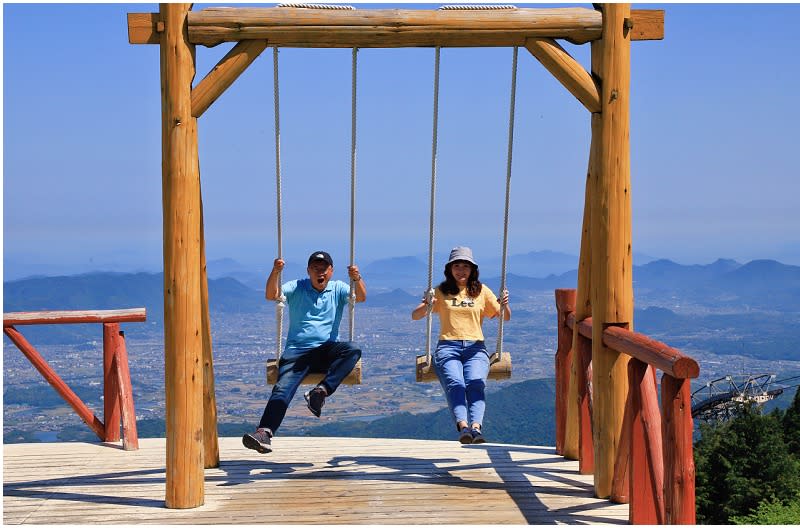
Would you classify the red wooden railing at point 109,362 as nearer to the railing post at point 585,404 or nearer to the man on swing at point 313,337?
the man on swing at point 313,337

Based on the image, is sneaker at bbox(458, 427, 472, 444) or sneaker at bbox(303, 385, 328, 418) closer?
sneaker at bbox(458, 427, 472, 444)

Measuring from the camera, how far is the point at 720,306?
136m

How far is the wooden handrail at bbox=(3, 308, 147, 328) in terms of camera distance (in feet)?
24.7

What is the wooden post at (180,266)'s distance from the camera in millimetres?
5473

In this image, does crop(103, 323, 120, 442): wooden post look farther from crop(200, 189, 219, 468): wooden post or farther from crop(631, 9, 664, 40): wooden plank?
crop(631, 9, 664, 40): wooden plank

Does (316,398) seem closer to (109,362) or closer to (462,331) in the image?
(462,331)

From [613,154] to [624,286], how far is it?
26.2 inches

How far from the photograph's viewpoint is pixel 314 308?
21.2 feet

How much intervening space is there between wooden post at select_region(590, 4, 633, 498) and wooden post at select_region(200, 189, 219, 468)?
6.75ft

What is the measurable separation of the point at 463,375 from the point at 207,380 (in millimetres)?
1427

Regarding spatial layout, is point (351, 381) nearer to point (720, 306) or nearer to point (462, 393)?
point (462, 393)

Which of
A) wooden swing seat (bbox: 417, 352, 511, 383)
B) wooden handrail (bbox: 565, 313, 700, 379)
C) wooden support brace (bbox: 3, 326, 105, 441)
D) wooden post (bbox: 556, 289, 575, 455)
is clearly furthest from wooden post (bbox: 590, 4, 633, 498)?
wooden support brace (bbox: 3, 326, 105, 441)

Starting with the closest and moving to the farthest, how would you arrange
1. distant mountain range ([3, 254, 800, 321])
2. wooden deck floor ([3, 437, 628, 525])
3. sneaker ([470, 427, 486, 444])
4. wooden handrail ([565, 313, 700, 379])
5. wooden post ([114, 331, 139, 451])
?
wooden handrail ([565, 313, 700, 379]) < wooden deck floor ([3, 437, 628, 525]) < sneaker ([470, 427, 486, 444]) < wooden post ([114, 331, 139, 451]) < distant mountain range ([3, 254, 800, 321])

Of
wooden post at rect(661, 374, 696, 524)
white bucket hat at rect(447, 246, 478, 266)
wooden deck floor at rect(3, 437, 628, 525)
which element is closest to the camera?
wooden post at rect(661, 374, 696, 524)
